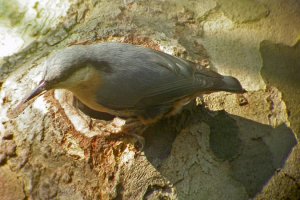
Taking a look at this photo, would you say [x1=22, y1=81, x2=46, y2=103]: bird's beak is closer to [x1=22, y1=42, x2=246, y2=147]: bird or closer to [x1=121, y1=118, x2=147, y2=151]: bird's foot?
[x1=22, y1=42, x2=246, y2=147]: bird

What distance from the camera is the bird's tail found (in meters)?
2.13

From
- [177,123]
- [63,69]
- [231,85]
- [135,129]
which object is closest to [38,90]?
[63,69]

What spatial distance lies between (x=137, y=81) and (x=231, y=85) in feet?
1.48

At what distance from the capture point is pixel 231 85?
2.14m

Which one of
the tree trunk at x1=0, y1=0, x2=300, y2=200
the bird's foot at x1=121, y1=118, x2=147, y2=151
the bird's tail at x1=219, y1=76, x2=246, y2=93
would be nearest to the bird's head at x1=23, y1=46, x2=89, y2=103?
the tree trunk at x1=0, y1=0, x2=300, y2=200

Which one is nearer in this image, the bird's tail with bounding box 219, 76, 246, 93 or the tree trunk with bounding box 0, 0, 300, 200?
the tree trunk with bounding box 0, 0, 300, 200

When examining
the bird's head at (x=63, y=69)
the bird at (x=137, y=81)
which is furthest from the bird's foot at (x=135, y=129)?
the bird's head at (x=63, y=69)

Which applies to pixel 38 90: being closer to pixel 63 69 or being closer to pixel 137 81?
pixel 63 69

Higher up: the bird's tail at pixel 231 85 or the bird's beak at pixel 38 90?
the bird's beak at pixel 38 90

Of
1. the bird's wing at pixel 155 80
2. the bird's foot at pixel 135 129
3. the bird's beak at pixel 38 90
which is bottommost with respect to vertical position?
the bird's foot at pixel 135 129

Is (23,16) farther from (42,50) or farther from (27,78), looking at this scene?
(27,78)

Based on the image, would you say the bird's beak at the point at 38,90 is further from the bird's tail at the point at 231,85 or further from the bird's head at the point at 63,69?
the bird's tail at the point at 231,85

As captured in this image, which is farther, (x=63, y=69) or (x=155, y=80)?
(x=155, y=80)

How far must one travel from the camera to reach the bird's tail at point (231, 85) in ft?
6.99
